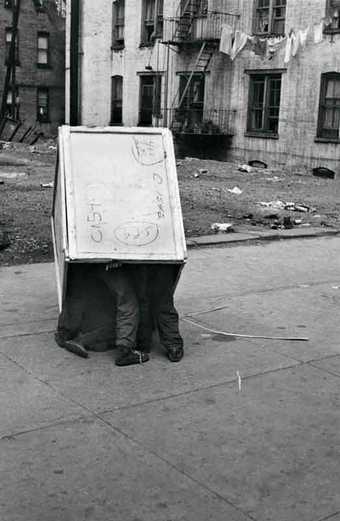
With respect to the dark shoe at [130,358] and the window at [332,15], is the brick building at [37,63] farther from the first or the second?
the dark shoe at [130,358]

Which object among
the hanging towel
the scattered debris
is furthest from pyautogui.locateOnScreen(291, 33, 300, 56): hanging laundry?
the scattered debris

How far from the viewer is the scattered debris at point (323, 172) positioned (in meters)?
24.0

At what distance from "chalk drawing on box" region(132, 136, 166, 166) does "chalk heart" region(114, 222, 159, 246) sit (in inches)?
23.1

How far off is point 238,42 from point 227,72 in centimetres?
132

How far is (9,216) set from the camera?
11398 millimetres

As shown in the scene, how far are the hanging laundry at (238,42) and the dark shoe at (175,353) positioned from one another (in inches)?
880

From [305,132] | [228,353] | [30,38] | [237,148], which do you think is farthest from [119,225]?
[30,38]

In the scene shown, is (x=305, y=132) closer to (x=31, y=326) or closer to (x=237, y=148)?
(x=237, y=148)

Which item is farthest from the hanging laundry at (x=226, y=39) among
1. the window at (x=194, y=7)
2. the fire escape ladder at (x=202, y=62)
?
the window at (x=194, y=7)

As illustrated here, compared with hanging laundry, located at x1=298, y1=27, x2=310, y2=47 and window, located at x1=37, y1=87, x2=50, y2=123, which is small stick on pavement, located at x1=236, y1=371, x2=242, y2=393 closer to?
hanging laundry, located at x1=298, y1=27, x2=310, y2=47

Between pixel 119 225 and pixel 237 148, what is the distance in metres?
22.3

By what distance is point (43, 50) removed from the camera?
40.4m

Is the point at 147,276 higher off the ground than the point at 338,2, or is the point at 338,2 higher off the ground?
the point at 338,2

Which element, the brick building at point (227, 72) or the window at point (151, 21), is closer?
the brick building at point (227, 72)
